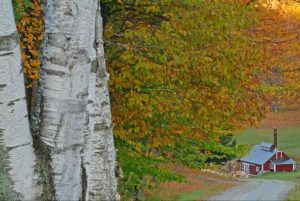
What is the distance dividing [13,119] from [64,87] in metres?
0.39

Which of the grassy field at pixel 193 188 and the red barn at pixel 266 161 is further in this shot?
the red barn at pixel 266 161

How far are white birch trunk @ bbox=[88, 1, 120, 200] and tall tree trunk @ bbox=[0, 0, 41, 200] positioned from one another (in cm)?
139

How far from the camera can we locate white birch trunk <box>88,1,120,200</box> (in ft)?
16.4

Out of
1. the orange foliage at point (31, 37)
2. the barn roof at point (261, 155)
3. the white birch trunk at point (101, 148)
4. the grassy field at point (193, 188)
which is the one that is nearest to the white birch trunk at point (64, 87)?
the white birch trunk at point (101, 148)

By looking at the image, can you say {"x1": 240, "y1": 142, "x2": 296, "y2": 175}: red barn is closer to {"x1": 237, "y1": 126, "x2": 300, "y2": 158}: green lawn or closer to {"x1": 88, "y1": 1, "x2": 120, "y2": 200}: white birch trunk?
{"x1": 237, "y1": 126, "x2": 300, "y2": 158}: green lawn

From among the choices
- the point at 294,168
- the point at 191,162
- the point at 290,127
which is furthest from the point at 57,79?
the point at 290,127

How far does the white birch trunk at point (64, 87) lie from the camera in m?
3.67

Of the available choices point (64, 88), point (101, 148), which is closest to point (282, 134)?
point (101, 148)

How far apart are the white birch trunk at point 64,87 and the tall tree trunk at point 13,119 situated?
176mm

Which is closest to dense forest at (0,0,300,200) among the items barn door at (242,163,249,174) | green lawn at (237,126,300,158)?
barn door at (242,163,249,174)

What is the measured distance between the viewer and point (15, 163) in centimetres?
350

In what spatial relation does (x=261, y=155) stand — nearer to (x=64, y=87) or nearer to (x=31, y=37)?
(x=31, y=37)

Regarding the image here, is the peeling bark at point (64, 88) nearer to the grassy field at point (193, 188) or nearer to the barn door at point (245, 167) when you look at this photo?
the grassy field at point (193, 188)

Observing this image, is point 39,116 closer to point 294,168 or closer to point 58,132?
point 58,132
